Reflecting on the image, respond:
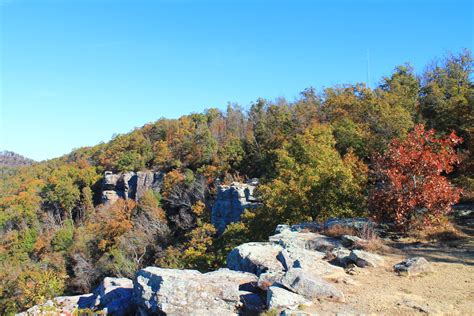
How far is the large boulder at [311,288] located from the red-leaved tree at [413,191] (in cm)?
443

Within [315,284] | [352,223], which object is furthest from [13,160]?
[315,284]

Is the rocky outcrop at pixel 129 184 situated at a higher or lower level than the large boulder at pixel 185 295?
higher

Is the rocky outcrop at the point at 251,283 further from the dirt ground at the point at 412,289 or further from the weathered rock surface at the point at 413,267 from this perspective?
the dirt ground at the point at 412,289

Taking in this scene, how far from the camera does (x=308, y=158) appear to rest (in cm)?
2003

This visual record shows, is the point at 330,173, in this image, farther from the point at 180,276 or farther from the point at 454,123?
the point at 454,123

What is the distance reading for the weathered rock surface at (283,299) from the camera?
240 inches

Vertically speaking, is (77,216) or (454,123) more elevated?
(454,123)

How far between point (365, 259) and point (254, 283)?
2.50 m

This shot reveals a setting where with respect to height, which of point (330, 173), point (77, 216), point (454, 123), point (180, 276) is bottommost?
point (77, 216)

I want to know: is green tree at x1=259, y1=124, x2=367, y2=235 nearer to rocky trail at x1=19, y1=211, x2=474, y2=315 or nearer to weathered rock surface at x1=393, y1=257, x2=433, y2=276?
rocky trail at x1=19, y1=211, x2=474, y2=315

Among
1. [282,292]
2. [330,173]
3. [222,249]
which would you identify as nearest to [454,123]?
[330,173]

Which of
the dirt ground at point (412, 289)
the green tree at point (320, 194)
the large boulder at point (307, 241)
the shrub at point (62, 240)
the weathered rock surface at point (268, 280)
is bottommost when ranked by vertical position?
the shrub at point (62, 240)

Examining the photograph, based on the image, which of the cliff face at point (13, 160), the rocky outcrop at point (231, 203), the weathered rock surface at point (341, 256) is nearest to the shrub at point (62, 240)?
the rocky outcrop at point (231, 203)

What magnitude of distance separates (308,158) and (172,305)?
14.5 m
